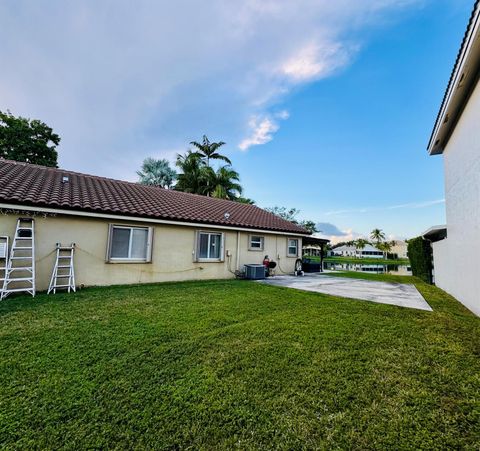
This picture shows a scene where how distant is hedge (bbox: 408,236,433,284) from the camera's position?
42.9 feet

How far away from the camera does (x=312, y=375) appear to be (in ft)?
9.54

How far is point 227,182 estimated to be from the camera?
24.8 m

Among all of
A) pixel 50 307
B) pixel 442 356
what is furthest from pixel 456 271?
pixel 50 307

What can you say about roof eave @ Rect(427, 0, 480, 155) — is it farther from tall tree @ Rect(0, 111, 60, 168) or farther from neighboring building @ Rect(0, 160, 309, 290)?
tall tree @ Rect(0, 111, 60, 168)

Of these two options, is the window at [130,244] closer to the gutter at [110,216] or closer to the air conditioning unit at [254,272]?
the gutter at [110,216]

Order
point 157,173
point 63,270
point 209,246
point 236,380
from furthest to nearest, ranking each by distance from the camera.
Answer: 1. point 157,173
2. point 209,246
3. point 63,270
4. point 236,380

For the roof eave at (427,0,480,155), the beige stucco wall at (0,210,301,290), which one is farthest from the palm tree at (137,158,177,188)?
the roof eave at (427,0,480,155)

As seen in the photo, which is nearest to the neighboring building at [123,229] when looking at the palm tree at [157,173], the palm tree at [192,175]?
the palm tree at [192,175]

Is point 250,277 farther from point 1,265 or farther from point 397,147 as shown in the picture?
point 397,147

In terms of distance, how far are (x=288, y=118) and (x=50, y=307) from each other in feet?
48.9

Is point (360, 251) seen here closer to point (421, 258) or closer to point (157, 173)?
point (421, 258)

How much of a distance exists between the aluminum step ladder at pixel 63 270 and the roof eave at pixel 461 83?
11.8m

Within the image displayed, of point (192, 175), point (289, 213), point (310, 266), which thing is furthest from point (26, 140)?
point (289, 213)

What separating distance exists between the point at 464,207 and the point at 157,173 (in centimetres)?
2725
